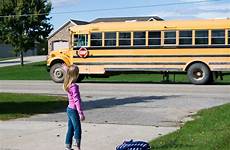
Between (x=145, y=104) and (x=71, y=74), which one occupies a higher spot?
(x=71, y=74)

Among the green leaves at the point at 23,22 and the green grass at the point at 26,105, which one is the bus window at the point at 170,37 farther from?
the green leaves at the point at 23,22

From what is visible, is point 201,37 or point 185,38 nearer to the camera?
point 201,37

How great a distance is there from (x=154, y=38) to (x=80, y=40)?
12.3 ft

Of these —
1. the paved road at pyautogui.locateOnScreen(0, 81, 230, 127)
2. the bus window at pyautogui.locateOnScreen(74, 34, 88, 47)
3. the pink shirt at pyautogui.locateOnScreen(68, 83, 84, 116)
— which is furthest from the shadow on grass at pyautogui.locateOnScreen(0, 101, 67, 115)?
the bus window at pyautogui.locateOnScreen(74, 34, 88, 47)

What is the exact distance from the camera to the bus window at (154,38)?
25734 mm

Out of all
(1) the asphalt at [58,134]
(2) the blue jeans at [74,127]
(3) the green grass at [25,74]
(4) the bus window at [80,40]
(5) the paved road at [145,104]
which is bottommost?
(3) the green grass at [25,74]

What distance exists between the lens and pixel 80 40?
89.5 feet

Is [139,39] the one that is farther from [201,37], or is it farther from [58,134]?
[58,134]

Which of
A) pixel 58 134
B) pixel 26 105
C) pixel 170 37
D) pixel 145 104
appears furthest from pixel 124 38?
pixel 58 134

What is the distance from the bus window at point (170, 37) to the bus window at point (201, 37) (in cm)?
101

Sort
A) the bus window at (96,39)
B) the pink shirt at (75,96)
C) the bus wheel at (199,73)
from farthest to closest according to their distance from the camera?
the bus window at (96,39) → the bus wheel at (199,73) → the pink shirt at (75,96)

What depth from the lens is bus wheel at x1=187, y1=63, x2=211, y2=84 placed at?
25034mm

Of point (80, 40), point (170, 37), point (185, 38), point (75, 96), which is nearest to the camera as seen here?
point (75, 96)

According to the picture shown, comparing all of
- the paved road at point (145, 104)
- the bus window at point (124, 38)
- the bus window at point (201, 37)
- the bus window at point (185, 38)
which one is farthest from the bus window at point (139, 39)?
the paved road at point (145, 104)
